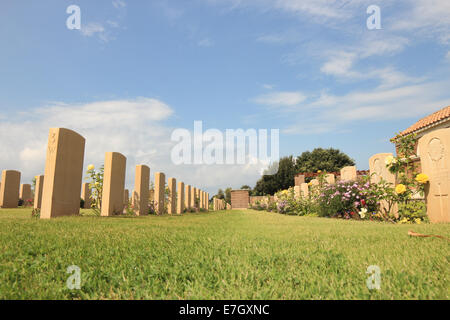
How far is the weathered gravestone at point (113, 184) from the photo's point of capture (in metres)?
8.87

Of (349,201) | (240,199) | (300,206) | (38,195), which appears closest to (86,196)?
(38,195)

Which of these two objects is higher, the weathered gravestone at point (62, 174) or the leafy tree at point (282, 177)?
the leafy tree at point (282, 177)

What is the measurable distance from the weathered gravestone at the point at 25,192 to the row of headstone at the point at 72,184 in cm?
226

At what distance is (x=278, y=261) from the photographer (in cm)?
240

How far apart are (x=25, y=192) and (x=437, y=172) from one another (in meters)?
19.2

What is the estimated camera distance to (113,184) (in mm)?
9141

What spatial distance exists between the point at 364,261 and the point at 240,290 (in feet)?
3.97

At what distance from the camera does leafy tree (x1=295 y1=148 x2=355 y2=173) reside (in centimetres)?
4450

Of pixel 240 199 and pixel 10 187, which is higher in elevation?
pixel 10 187

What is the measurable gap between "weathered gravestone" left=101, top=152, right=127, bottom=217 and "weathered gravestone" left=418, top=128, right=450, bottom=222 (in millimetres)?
8395

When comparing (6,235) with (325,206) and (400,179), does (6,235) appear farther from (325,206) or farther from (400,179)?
(325,206)

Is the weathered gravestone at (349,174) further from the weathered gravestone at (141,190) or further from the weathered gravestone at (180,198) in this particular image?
the weathered gravestone at (180,198)

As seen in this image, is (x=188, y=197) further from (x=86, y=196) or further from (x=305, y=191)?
(x=305, y=191)

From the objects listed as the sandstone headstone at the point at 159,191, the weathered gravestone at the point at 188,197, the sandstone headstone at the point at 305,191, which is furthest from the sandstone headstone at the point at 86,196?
the sandstone headstone at the point at 305,191
